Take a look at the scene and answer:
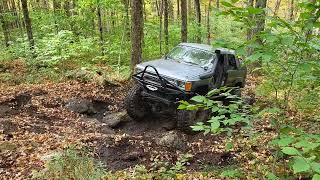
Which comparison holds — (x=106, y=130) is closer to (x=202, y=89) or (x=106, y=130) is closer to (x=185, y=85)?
(x=185, y=85)

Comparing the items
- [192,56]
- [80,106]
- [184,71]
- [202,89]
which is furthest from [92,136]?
[192,56]

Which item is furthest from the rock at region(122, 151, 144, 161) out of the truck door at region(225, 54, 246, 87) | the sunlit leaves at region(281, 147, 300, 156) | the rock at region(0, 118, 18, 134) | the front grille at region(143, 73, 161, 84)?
the sunlit leaves at region(281, 147, 300, 156)

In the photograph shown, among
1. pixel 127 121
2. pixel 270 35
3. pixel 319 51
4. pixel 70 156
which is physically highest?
pixel 270 35

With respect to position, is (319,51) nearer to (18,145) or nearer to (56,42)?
(18,145)

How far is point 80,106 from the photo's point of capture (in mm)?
9734

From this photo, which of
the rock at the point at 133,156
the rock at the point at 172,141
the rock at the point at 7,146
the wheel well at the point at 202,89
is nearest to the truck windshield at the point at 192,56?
the wheel well at the point at 202,89

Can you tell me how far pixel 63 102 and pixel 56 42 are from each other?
13.9 feet

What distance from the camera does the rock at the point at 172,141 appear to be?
24.8 feet

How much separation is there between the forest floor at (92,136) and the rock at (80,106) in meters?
0.04

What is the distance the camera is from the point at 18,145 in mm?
6820

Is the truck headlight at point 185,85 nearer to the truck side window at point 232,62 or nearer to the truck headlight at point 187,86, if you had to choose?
the truck headlight at point 187,86

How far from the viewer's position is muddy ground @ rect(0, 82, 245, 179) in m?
6.59

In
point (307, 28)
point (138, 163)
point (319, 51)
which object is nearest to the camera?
point (307, 28)

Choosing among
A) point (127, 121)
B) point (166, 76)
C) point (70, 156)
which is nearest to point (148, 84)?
point (166, 76)
